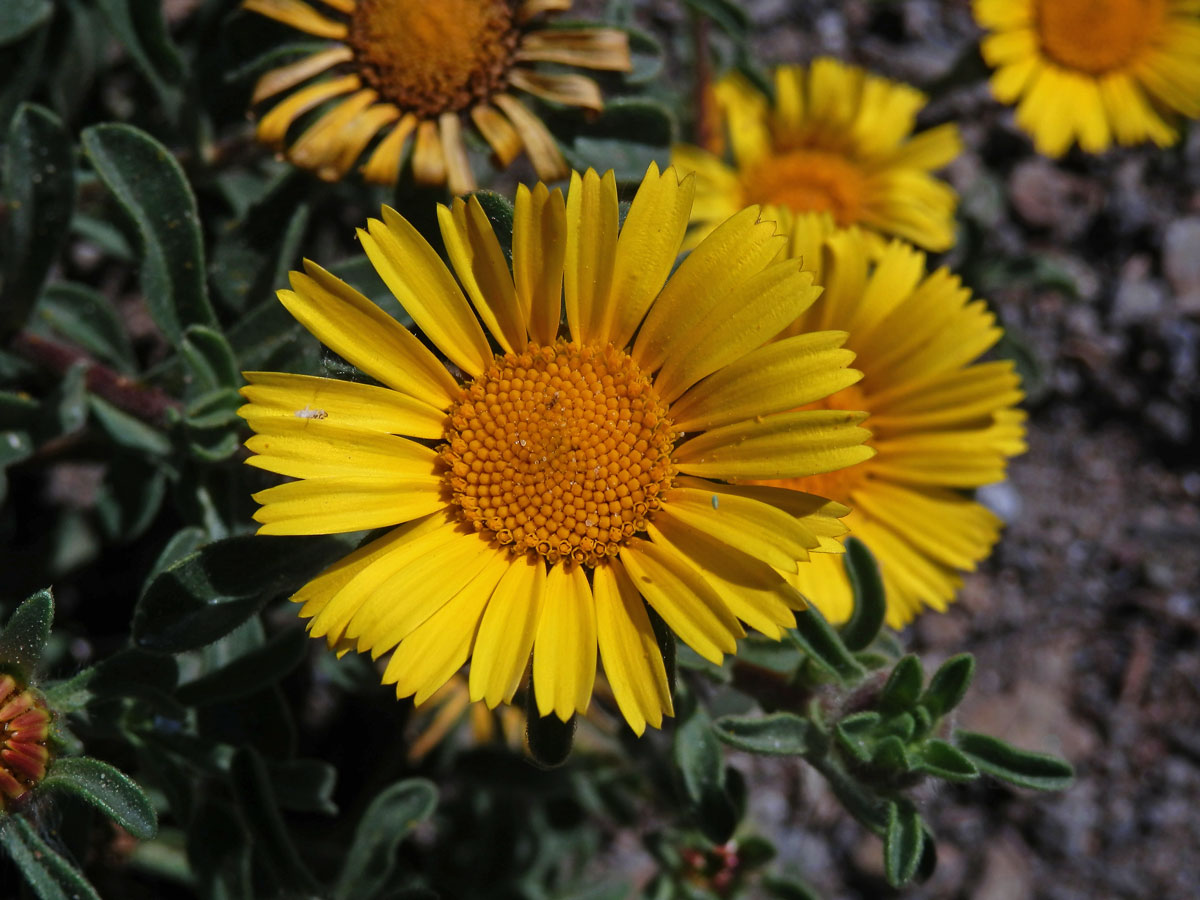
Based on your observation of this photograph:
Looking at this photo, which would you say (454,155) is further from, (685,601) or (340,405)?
(685,601)

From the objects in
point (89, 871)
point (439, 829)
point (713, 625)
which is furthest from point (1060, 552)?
point (89, 871)

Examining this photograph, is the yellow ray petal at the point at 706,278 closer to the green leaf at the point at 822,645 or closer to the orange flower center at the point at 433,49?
the green leaf at the point at 822,645

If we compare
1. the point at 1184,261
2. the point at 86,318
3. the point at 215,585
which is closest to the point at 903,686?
the point at 215,585

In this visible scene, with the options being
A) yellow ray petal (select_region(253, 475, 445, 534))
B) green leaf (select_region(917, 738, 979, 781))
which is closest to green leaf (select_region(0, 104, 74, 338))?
yellow ray petal (select_region(253, 475, 445, 534))

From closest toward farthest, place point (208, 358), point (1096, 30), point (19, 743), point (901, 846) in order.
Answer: point (19, 743)
point (901, 846)
point (208, 358)
point (1096, 30)

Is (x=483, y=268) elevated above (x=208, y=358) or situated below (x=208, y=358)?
above

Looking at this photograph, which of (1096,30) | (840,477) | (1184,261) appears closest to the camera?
(840,477)
